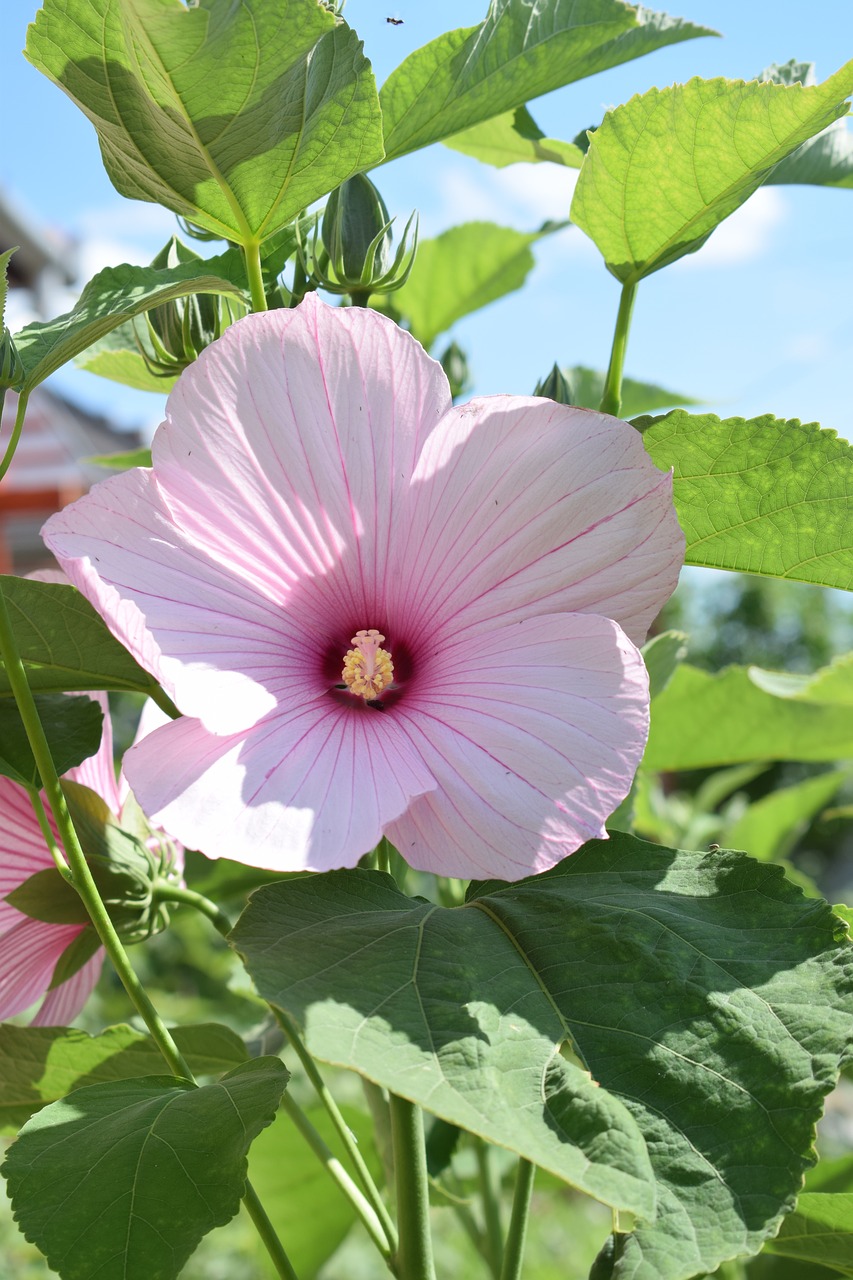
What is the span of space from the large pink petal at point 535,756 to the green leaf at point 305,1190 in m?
0.58

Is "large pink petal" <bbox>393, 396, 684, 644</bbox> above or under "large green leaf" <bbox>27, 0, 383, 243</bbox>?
under

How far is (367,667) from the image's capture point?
0.53 meters

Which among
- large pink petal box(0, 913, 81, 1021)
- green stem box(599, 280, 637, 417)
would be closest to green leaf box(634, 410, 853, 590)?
green stem box(599, 280, 637, 417)

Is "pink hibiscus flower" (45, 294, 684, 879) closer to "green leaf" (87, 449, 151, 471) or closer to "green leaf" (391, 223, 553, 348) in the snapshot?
"green leaf" (87, 449, 151, 471)

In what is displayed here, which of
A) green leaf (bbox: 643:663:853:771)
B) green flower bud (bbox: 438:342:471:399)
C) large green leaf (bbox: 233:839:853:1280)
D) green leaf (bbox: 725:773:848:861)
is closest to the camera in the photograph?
large green leaf (bbox: 233:839:853:1280)

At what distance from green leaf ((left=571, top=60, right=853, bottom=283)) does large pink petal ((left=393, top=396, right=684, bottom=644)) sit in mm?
151

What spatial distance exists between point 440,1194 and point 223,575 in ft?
1.63

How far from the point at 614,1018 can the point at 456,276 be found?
64cm

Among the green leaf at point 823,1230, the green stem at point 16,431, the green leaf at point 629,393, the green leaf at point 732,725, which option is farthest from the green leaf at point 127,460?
the green leaf at point 823,1230

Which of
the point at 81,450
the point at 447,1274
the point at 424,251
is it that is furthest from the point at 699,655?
the point at 424,251

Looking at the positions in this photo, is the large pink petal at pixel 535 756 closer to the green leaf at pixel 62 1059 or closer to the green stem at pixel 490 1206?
the green leaf at pixel 62 1059

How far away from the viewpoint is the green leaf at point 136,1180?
1.40 ft

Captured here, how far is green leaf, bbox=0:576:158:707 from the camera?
516 millimetres

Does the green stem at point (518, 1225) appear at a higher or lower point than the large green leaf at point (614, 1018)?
lower
